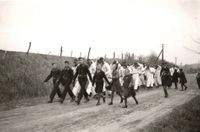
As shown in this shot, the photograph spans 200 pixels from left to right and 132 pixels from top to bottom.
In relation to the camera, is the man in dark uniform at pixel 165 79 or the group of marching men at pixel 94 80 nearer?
the group of marching men at pixel 94 80

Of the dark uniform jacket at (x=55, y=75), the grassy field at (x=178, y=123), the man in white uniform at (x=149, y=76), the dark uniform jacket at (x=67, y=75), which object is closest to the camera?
the grassy field at (x=178, y=123)

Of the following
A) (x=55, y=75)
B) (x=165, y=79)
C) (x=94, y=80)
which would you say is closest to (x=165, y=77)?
(x=165, y=79)

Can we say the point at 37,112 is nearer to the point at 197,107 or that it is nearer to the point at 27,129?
the point at 27,129

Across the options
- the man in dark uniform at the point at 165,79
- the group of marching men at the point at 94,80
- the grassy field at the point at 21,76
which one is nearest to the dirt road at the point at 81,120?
the group of marching men at the point at 94,80

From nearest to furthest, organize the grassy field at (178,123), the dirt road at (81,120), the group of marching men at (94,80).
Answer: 1. the dirt road at (81,120)
2. the grassy field at (178,123)
3. the group of marching men at (94,80)

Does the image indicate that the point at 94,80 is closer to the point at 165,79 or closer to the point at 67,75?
the point at 67,75

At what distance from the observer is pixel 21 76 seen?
65.6 feet

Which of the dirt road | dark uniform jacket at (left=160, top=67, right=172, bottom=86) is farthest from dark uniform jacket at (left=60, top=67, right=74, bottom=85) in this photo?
dark uniform jacket at (left=160, top=67, right=172, bottom=86)

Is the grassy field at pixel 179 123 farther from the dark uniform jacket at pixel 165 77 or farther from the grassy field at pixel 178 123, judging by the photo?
the dark uniform jacket at pixel 165 77

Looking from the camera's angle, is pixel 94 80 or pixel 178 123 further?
pixel 94 80

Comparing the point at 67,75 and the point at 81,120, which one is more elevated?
the point at 67,75

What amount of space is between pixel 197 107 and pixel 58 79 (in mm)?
6689

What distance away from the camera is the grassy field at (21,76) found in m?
18.0

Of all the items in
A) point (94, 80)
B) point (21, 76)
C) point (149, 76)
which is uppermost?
point (149, 76)
